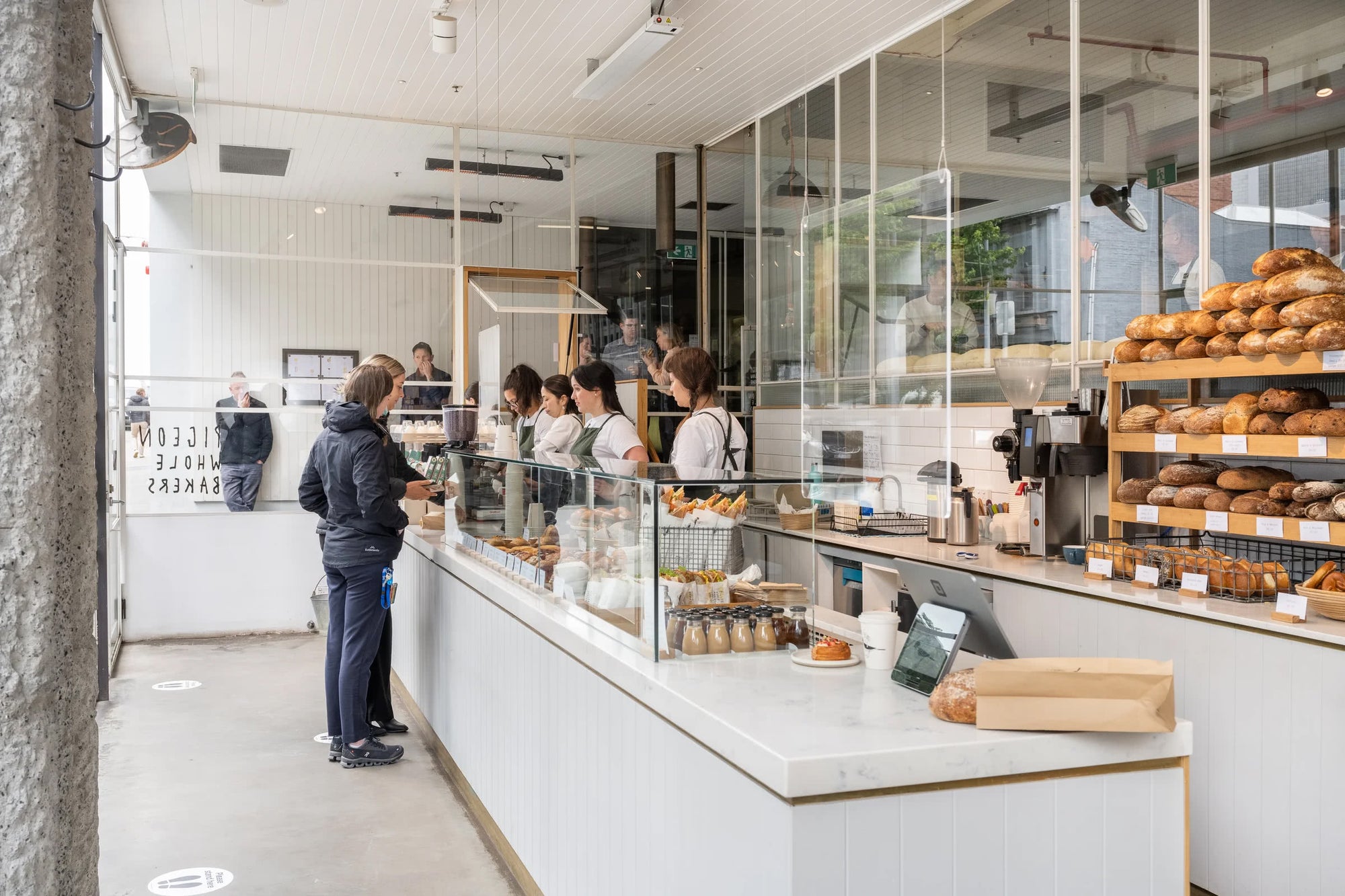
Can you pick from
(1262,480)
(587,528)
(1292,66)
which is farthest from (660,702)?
(1292,66)

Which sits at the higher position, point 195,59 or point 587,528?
point 195,59

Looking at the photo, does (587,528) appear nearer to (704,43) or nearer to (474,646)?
(474,646)

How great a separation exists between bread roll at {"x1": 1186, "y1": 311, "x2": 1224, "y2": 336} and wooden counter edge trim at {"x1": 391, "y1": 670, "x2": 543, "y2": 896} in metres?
2.79

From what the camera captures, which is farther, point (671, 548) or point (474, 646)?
point (474, 646)

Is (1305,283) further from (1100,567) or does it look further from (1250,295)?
(1100,567)

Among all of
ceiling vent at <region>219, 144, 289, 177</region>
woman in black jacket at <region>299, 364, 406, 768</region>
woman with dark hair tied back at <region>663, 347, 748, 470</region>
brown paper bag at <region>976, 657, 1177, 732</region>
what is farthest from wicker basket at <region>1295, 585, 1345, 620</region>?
ceiling vent at <region>219, 144, 289, 177</region>

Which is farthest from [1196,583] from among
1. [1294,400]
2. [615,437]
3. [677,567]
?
[615,437]

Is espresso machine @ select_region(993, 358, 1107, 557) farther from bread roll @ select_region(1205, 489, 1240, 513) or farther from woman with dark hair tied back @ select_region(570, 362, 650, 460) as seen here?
woman with dark hair tied back @ select_region(570, 362, 650, 460)

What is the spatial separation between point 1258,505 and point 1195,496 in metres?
0.22

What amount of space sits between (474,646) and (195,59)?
4.41 metres

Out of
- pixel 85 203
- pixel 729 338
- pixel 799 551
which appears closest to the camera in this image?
pixel 85 203

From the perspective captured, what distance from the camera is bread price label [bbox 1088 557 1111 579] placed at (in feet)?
12.2

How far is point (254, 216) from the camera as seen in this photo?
25.4 ft

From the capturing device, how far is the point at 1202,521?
11.7 feet
